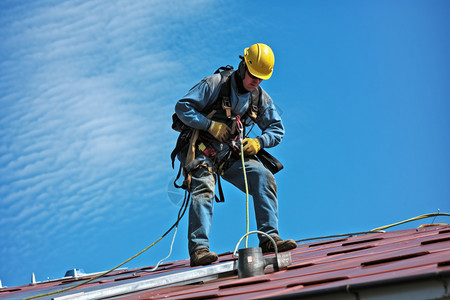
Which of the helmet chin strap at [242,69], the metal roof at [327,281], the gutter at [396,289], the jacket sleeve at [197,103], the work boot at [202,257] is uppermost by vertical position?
the helmet chin strap at [242,69]

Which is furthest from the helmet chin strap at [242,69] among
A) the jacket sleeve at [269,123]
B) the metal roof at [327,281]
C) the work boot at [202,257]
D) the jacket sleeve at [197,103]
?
the metal roof at [327,281]

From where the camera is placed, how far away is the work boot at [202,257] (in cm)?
517

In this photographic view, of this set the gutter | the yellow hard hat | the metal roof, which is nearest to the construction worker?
the yellow hard hat

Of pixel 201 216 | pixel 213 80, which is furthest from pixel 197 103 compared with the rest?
pixel 201 216

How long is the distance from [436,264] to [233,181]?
3379mm

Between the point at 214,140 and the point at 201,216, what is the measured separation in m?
0.81

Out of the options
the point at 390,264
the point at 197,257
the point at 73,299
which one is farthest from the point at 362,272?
the point at 197,257

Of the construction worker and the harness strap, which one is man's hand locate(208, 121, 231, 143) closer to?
the construction worker

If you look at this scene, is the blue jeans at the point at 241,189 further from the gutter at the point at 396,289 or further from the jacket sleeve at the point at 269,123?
the gutter at the point at 396,289

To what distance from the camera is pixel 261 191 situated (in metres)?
5.62

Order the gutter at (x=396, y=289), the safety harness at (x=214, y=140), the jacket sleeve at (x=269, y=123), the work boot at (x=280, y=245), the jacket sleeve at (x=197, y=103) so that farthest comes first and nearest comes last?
1. the jacket sleeve at (x=269, y=123)
2. the safety harness at (x=214, y=140)
3. the jacket sleeve at (x=197, y=103)
4. the work boot at (x=280, y=245)
5. the gutter at (x=396, y=289)

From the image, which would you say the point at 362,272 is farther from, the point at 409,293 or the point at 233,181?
the point at 233,181

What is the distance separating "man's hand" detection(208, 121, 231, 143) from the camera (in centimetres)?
568

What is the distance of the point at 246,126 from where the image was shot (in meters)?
6.15
